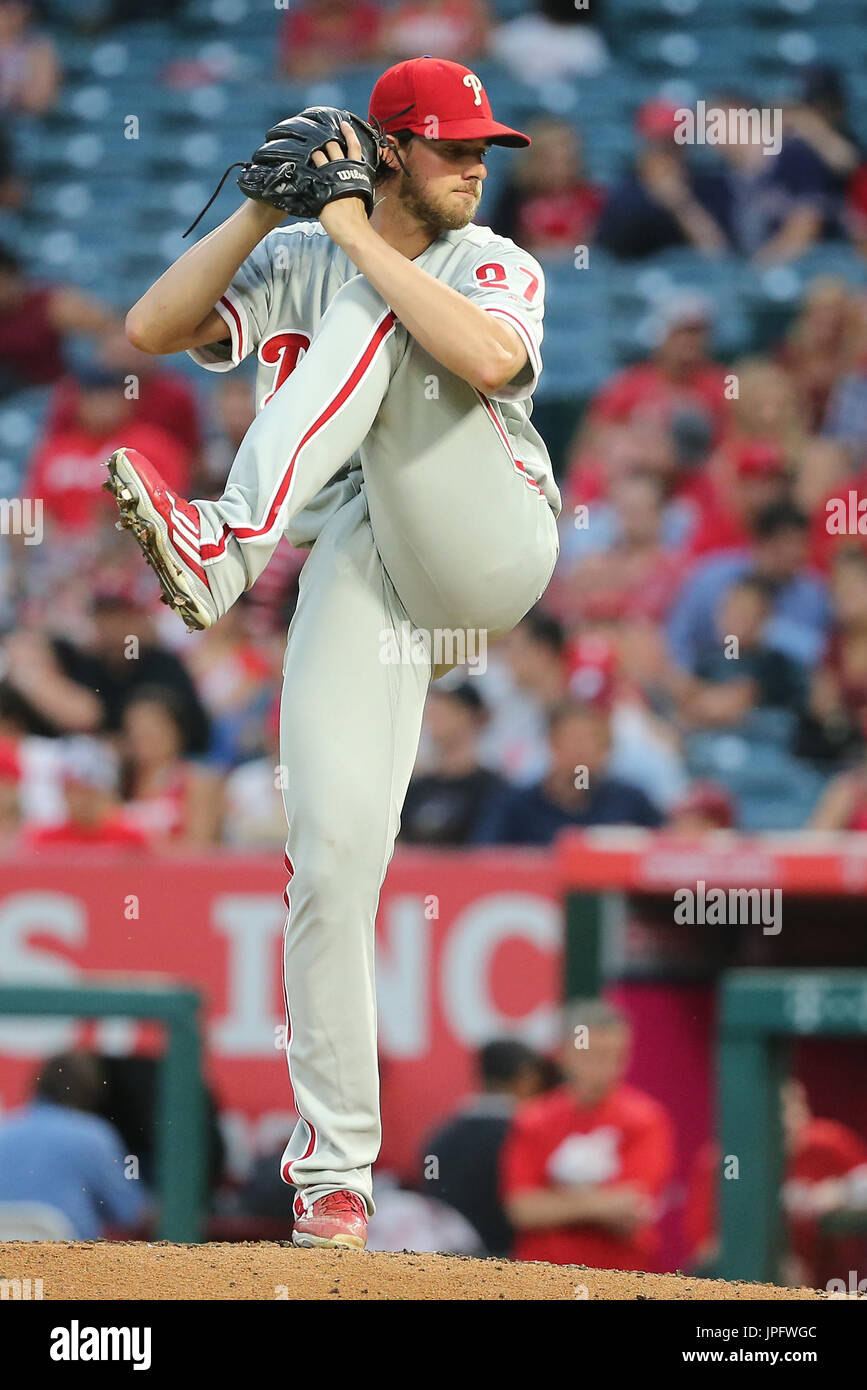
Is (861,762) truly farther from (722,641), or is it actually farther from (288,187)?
(288,187)

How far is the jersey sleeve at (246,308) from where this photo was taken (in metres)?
3.52

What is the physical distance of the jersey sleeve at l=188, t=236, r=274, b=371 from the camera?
352cm

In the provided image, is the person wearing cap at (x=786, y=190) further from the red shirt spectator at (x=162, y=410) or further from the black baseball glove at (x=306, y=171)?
the black baseball glove at (x=306, y=171)

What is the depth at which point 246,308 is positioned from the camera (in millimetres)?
3541

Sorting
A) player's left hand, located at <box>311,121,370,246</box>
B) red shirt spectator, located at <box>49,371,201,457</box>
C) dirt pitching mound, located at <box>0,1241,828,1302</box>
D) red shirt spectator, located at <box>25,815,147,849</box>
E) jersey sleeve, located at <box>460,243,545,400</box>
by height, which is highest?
red shirt spectator, located at <box>49,371,201,457</box>

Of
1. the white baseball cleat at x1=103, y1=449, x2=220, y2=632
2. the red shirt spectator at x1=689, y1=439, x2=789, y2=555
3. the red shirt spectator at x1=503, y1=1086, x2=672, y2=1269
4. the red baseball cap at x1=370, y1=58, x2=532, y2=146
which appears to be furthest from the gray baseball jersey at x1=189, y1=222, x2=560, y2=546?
the red shirt spectator at x1=689, y1=439, x2=789, y2=555

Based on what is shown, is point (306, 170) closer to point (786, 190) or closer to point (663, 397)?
point (663, 397)

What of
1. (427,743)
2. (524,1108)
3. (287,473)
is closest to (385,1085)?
(524,1108)

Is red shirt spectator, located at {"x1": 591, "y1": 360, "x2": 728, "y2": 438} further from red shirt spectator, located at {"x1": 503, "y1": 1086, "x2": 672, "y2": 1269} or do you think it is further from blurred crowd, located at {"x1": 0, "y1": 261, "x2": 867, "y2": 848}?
red shirt spectator, located at {"x1": 503, "y1": 1086, "x2": 672, "y2": 1269}

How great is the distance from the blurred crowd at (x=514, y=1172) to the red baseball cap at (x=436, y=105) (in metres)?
2.84

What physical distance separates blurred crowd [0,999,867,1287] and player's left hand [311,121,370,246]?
2.87m

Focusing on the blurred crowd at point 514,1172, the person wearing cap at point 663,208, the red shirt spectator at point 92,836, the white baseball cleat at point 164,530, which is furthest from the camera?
the person wearing cap at point 663,208

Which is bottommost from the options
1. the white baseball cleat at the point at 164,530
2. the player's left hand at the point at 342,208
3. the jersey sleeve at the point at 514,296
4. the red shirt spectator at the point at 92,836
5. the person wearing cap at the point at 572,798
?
the red shirt spectator at the point at 92,836

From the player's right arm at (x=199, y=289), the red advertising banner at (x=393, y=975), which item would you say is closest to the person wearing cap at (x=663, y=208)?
the red advertising banner at (x=393, y=975)
